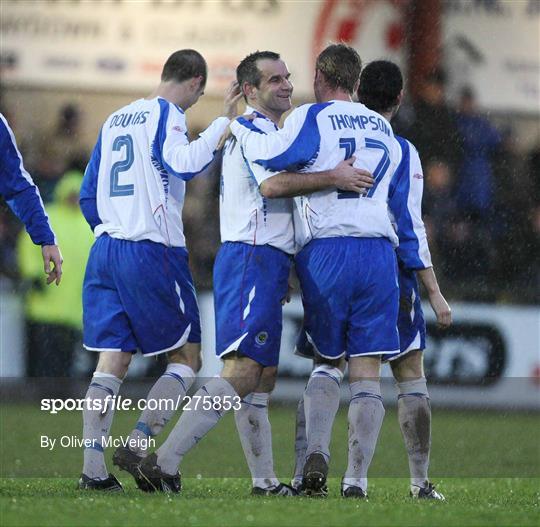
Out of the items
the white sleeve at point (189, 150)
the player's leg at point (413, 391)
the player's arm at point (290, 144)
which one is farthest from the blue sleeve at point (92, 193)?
the player's leg at point (413, 391)

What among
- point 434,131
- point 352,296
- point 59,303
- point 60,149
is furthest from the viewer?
point 434,131

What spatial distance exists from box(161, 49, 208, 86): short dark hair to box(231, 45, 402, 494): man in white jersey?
0.63 metres

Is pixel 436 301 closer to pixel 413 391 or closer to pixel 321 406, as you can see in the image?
pixel 413 391

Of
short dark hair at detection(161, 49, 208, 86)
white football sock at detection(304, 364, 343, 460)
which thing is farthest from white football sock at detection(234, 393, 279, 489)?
short dark hair at detection(161, 49, 208, 86)

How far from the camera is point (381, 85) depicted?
22.6ft

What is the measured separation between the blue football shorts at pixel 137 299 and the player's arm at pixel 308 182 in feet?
2.59

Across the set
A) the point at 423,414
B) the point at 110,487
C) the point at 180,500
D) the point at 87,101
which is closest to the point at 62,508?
the point at 180,500

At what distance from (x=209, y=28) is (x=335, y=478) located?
23.8 feet

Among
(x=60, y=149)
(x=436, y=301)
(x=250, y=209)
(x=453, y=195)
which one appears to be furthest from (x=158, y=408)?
(x=453, y=195)

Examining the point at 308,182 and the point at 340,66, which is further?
the point at 340,66

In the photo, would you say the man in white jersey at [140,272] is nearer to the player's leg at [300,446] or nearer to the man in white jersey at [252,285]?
the man in white jersey at [252,285]

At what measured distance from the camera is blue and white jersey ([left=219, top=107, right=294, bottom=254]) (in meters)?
6.58

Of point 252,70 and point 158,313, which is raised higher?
point 252,70

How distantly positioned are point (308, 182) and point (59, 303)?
6.37m
